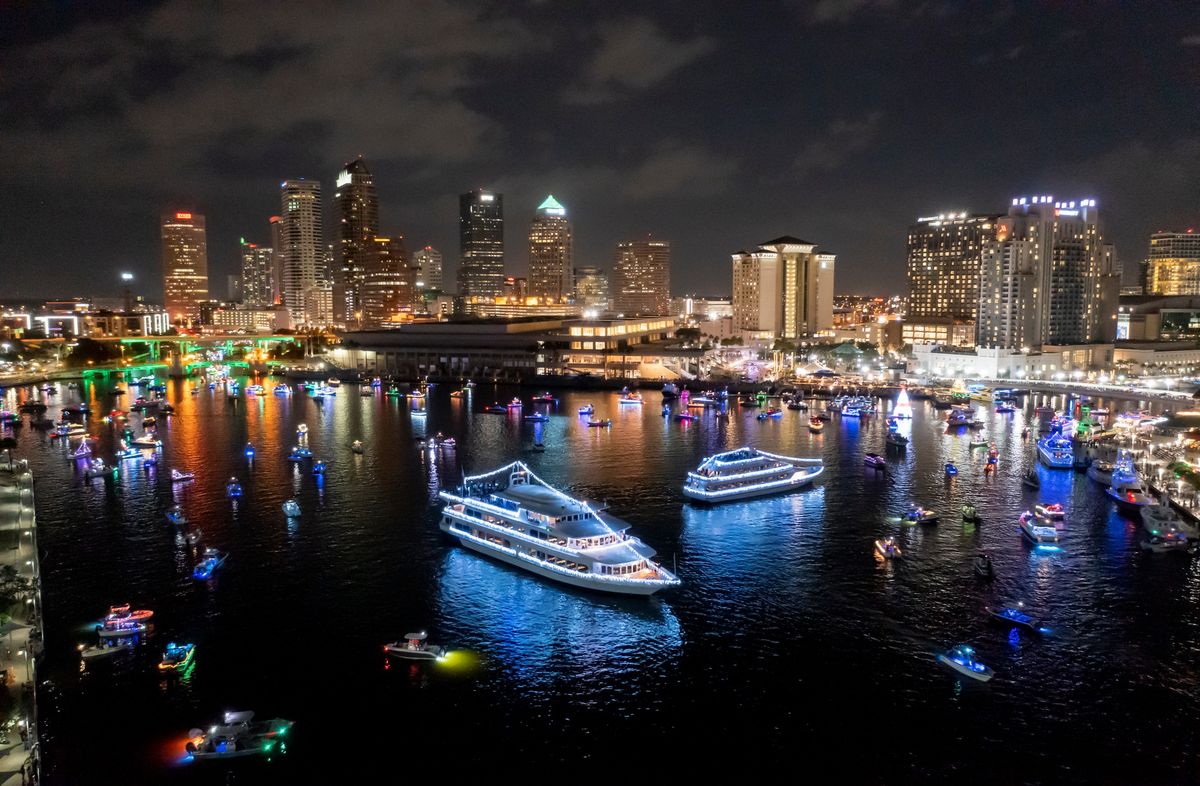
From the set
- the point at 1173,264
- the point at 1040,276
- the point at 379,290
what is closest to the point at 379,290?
the point at 379,290

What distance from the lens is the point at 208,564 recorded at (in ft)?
89.3

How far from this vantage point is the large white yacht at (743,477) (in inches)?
1427

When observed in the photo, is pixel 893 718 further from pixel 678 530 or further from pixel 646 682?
pixel 678 530

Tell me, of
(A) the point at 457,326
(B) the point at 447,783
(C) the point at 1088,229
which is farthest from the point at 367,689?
(C) the point at 1088,229

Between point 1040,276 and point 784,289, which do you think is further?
point 784,289

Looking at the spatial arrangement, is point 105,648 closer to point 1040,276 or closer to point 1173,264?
point 1040,276

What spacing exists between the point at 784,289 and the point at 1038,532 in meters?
99.3

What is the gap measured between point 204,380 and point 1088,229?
109 meters

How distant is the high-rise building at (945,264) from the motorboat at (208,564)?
4647 inches

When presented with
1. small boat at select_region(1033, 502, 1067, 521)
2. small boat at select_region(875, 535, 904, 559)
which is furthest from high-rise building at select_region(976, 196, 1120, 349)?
small boat at select_region(875, 535, 904, 559)

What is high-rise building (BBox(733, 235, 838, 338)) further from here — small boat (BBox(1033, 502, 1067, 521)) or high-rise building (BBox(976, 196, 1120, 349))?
small boat (BBox(1033, 502, 1067, 521))

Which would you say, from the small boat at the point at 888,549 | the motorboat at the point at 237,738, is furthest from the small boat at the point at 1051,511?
the motorboat at the point at 237,738

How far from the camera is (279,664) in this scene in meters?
20.9

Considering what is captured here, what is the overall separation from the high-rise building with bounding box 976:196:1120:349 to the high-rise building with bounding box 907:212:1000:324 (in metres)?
28.7
